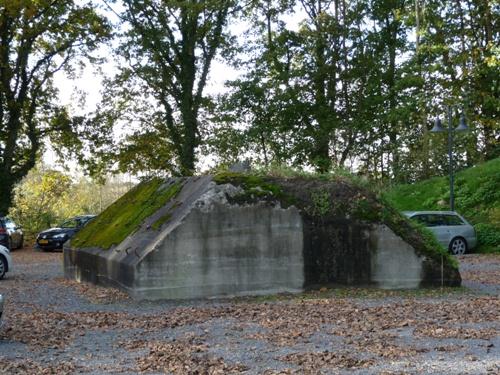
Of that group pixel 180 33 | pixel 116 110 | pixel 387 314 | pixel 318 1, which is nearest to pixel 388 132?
pixel 318 1

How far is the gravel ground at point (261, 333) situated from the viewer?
717 cm

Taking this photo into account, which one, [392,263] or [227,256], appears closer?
[227,256]

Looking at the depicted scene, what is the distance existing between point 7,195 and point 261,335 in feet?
93.5

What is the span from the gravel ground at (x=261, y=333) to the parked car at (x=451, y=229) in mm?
10084

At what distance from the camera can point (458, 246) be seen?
80.3 feet

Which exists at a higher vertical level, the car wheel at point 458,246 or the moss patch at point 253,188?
the moss patch at point 253,188

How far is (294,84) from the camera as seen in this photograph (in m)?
36.2

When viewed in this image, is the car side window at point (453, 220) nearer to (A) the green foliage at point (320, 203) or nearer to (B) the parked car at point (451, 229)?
(B) the parked car at point (451, 229)

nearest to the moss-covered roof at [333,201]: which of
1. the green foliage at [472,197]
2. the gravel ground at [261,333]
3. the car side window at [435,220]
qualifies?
the gravel ground at [261,333]

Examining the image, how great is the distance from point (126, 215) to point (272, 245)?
484 centimetres

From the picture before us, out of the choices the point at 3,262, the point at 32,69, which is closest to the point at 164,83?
the point at 32,69

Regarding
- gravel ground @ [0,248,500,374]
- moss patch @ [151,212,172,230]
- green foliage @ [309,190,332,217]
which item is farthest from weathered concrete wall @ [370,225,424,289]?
moss patch @ [151,212,172,230]

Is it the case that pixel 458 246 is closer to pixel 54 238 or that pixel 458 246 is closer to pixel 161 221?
pixel 161 221

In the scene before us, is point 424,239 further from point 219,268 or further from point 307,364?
point 307,364
